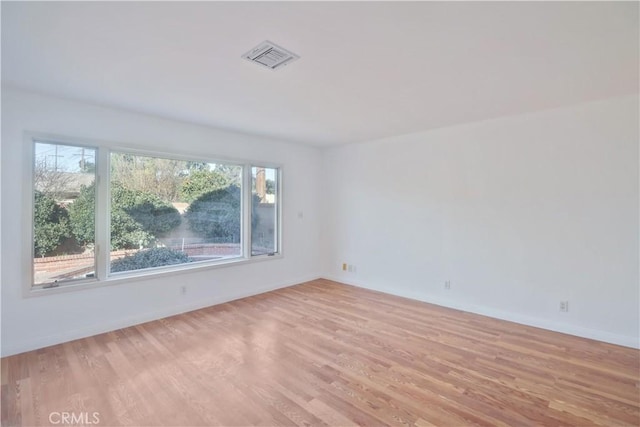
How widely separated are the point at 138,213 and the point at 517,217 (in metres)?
4.77

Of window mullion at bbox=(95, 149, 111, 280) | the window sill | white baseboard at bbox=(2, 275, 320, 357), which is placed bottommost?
white baseboard at bbox=(2, 275, 320, 357)

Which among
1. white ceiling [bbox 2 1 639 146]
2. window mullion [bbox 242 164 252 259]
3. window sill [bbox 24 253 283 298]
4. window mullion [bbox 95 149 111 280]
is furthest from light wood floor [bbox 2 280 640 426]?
white ceiling [bbox 2 1 639 146]

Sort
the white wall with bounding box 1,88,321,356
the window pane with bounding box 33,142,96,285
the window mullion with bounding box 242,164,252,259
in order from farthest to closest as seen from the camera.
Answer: the window mullion with bounding box 242,164,252,259 → the window pane with bounding box 33,142,96,285 → the white wall with bounding box 1,88,321,356

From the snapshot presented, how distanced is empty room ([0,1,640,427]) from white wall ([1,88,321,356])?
A: 0.02 meters

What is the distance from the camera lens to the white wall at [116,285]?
280 cm

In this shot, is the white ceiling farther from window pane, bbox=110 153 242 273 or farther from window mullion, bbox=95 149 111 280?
window pane, bbox=110 153 242 273

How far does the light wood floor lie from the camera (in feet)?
6.58

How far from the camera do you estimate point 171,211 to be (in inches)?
157

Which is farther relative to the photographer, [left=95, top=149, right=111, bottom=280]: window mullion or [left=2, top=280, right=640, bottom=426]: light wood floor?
[left=95, top=149, right=111, bottom=280]: window mullion

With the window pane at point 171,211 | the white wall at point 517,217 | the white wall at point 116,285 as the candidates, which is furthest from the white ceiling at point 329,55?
the window pane at point 171,211

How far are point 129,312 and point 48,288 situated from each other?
822 millimetres

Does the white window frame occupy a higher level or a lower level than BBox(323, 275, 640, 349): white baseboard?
higher

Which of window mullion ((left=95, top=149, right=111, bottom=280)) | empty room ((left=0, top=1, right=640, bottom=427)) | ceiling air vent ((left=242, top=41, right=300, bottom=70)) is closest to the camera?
empty room ((left=0, top=1, right=640, bottom=427))

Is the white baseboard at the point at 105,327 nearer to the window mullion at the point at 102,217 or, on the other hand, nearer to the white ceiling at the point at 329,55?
the window mullion at the point at 102,217
